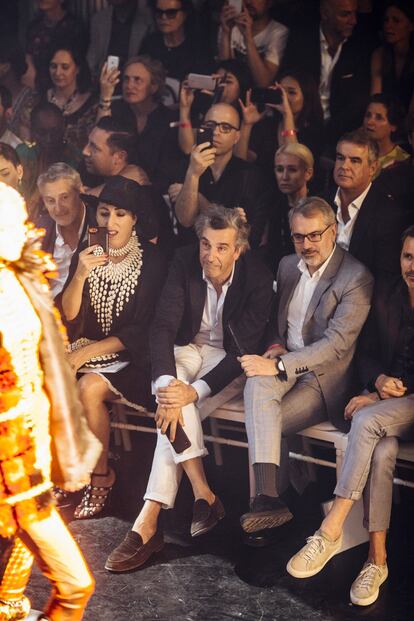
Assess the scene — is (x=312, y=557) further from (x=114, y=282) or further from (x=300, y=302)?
(x=114, y=282)

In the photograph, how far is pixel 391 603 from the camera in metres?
3.73

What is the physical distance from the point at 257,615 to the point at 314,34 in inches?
122

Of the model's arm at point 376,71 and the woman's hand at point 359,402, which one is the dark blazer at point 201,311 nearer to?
the woman's hand at point 359,402

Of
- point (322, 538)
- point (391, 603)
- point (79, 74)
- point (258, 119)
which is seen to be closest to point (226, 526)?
point (322, 538)

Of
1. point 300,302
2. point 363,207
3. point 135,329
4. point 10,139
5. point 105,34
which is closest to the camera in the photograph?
point 300,302

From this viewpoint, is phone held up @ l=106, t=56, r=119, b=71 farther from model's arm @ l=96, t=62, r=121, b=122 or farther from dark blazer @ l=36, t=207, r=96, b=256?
dark blazer @ l=36, t=207, r=96, b=256

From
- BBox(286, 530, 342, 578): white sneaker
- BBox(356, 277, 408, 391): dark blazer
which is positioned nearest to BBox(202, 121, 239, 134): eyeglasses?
Result: BBox(356, 277, 408, 391): dark blazer

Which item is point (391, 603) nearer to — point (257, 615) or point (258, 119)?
point (257, 615)

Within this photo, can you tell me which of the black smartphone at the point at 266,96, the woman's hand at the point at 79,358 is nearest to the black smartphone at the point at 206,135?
the black smartphone at the point at 266,96

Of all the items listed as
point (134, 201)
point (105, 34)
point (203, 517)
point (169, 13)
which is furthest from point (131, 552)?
point (105, 34)

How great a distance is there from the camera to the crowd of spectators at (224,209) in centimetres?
434

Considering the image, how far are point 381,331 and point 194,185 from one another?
4.53 feet

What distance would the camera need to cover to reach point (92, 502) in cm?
456

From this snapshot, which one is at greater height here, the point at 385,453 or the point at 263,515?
the point at 385,453
